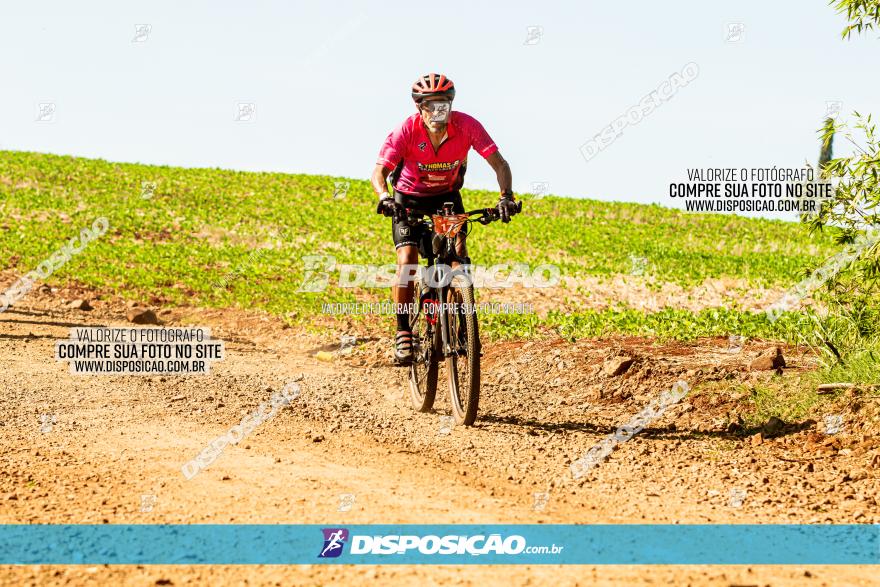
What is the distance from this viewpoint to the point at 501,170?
873cm

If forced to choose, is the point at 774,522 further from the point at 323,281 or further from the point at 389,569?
the point at 323,281

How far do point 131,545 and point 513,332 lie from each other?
1044 cm

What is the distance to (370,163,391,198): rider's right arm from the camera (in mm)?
8445

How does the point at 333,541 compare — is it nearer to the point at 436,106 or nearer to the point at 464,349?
the point at 464,349

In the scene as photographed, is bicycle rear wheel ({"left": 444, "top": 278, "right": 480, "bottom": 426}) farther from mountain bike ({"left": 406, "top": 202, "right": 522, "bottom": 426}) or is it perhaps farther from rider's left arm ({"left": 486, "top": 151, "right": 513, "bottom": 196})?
rider's left arm ({"left": 486, "top": 151, "right": 513, "bottom": 196})

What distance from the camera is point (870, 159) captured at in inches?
320

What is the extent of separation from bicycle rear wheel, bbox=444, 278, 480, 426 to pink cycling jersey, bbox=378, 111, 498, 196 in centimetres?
116

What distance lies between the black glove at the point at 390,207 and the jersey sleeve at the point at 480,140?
1079 mm

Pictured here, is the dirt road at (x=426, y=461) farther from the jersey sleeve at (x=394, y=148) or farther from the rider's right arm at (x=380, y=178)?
the jersey sleeve at (x=394, y=148)

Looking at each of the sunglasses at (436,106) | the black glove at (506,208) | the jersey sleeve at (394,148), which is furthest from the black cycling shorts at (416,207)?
the sunglasses at (436,106)

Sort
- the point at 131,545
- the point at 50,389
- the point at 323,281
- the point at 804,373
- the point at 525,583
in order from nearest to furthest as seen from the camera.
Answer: the point at 525,583 → the point at 131,545 → the point at 804,373 → the point at 50,389 → the point at 323,281

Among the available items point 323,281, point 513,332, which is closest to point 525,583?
point 513,332

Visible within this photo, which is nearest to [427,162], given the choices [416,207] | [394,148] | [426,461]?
[394,148]

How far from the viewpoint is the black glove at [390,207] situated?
26.8 ft
